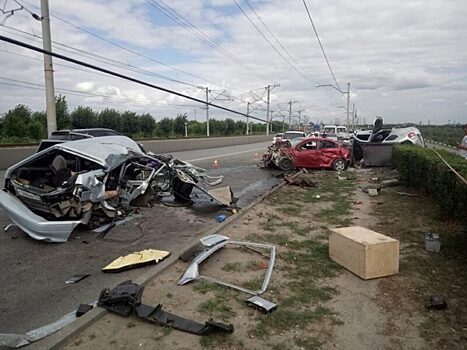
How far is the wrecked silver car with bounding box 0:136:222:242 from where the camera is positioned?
7.21 m

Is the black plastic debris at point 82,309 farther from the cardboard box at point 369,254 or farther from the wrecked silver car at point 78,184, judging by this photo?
the cardboard box at point 369,254

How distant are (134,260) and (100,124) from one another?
67.8m

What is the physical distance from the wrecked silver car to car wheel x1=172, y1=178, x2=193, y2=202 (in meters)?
0.14

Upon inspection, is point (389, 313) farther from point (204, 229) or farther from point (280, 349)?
point (204, 229)

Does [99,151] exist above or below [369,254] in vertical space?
above

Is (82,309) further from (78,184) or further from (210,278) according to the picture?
(78,184)

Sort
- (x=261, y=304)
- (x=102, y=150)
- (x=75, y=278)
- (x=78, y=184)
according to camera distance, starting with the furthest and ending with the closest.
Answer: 1. (x=102, y=150)
2. (x=78, y=184)
3. (x=75, y=278)
4. (x=261, y=304)

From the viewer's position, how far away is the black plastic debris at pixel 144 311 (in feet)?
12.4

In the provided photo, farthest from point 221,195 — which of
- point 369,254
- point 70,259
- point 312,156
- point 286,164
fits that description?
point 312,156

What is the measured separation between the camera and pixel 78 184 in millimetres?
7426

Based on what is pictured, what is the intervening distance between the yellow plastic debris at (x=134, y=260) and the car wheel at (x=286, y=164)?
14.0 metres

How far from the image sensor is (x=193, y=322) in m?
3.94

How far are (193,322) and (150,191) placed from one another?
6266 millimetres

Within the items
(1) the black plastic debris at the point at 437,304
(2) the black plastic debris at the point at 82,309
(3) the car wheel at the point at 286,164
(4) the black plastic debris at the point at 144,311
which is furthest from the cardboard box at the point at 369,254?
(3) the car wheel at the point at 286,164
